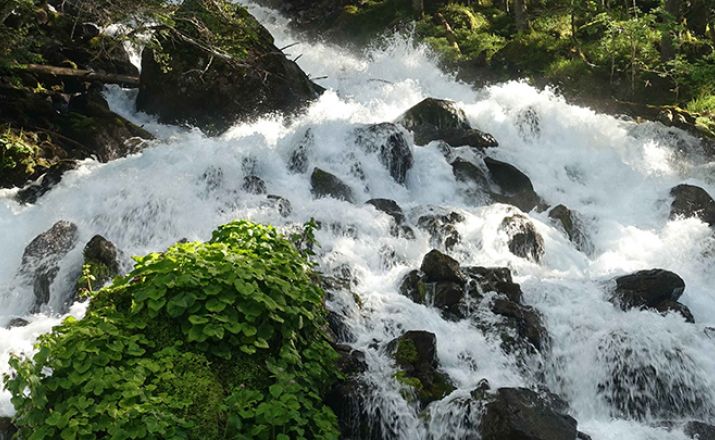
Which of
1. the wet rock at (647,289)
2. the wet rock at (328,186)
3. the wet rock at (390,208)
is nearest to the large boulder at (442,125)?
the wet rock at (328,186)

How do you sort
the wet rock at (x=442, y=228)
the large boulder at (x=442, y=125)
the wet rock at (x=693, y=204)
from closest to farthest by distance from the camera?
1. the wet rock at (x=442, y=228)
2. the wet rock at (x=693, y=204)
3. the large boulder at (x=442, y=125)

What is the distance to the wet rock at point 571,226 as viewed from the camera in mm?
12945

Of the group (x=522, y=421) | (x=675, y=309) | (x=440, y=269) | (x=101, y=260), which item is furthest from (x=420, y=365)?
(x=101, y=260)

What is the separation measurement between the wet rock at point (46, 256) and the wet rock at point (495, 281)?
603 centimetres

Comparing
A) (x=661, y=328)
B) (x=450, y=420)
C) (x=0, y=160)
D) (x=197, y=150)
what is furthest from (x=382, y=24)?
(x=450, y=420)

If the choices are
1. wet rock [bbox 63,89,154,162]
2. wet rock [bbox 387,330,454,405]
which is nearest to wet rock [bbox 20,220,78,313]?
wet rock [bbox 63,89,154,162]

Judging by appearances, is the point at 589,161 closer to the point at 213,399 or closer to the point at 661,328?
the point at 661,328

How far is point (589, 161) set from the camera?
1683cm

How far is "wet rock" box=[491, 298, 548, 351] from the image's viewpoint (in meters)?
8.56

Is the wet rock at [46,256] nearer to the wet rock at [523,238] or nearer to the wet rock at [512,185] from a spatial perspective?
the wet rock at [523,238]

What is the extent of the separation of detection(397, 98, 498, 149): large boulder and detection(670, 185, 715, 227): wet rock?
14.2 ft

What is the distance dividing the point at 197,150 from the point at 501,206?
6204 millimetres

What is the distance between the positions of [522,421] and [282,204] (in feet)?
22.7

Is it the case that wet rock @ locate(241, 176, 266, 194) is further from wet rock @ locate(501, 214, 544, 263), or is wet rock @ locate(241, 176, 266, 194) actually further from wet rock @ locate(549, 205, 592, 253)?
wet rock @ locate(549, 205, 592, 253)
